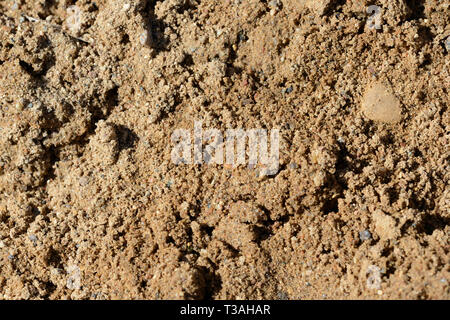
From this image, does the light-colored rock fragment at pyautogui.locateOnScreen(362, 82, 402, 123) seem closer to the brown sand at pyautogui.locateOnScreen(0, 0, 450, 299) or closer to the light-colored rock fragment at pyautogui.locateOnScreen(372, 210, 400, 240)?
the brown sand at pyautogui.locateOnScreen(0, 0, 450, 299)

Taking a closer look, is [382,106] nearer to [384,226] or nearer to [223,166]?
[384,226]

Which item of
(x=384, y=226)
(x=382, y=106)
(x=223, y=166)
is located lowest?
(x=384, y=226)

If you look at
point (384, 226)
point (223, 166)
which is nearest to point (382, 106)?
point (384, 226)

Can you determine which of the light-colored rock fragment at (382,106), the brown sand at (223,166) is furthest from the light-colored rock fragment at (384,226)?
the light-colored rock fragment at (382,106)

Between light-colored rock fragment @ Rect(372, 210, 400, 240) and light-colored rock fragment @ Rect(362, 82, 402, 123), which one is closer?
light-colored rock fragment @ Rect(372, 210, 400, 240)

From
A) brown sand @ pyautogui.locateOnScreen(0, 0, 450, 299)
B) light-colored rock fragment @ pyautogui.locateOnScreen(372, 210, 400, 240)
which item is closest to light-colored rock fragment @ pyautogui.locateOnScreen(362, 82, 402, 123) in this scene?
brown sand @ pyautogui.locateOnScreen(0, 0, 450, 299)

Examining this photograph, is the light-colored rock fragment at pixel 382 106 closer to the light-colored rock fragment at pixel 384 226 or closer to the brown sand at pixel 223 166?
the brown sand at pixel 223 166
